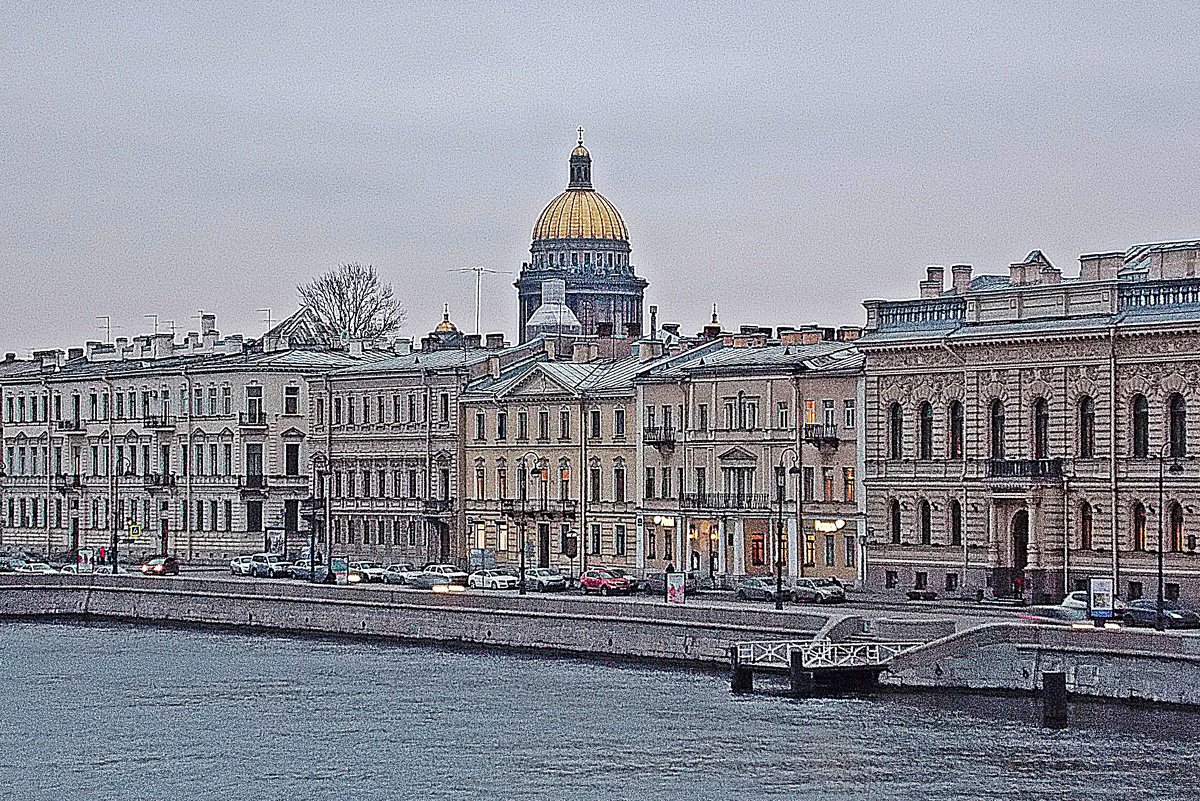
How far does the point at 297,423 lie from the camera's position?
334ft

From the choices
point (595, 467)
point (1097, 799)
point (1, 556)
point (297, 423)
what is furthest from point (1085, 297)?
point (1, 556)

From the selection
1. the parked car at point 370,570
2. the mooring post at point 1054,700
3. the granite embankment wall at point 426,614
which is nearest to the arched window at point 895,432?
the granite embankment wall at point 426,614

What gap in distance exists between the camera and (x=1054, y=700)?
56000mm

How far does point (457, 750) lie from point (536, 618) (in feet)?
57.8

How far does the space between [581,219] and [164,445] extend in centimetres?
7159

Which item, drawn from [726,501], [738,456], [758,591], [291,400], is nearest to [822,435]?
[738,456]

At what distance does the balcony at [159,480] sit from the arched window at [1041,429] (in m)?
38.9

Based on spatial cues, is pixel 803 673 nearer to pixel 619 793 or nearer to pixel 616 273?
pixel 619 793

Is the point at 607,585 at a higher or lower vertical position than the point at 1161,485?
lower

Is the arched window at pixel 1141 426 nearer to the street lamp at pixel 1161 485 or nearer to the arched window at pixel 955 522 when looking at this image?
the street lamp at pixel 1161 485

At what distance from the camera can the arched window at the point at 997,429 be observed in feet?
251

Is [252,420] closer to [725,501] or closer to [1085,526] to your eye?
[725,501]

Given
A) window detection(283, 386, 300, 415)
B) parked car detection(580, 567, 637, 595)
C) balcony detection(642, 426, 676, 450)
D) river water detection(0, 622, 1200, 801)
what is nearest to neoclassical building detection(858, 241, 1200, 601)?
parked car detection(580, 567, 637, 595)

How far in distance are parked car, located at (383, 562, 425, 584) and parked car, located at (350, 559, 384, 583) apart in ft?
0.84
